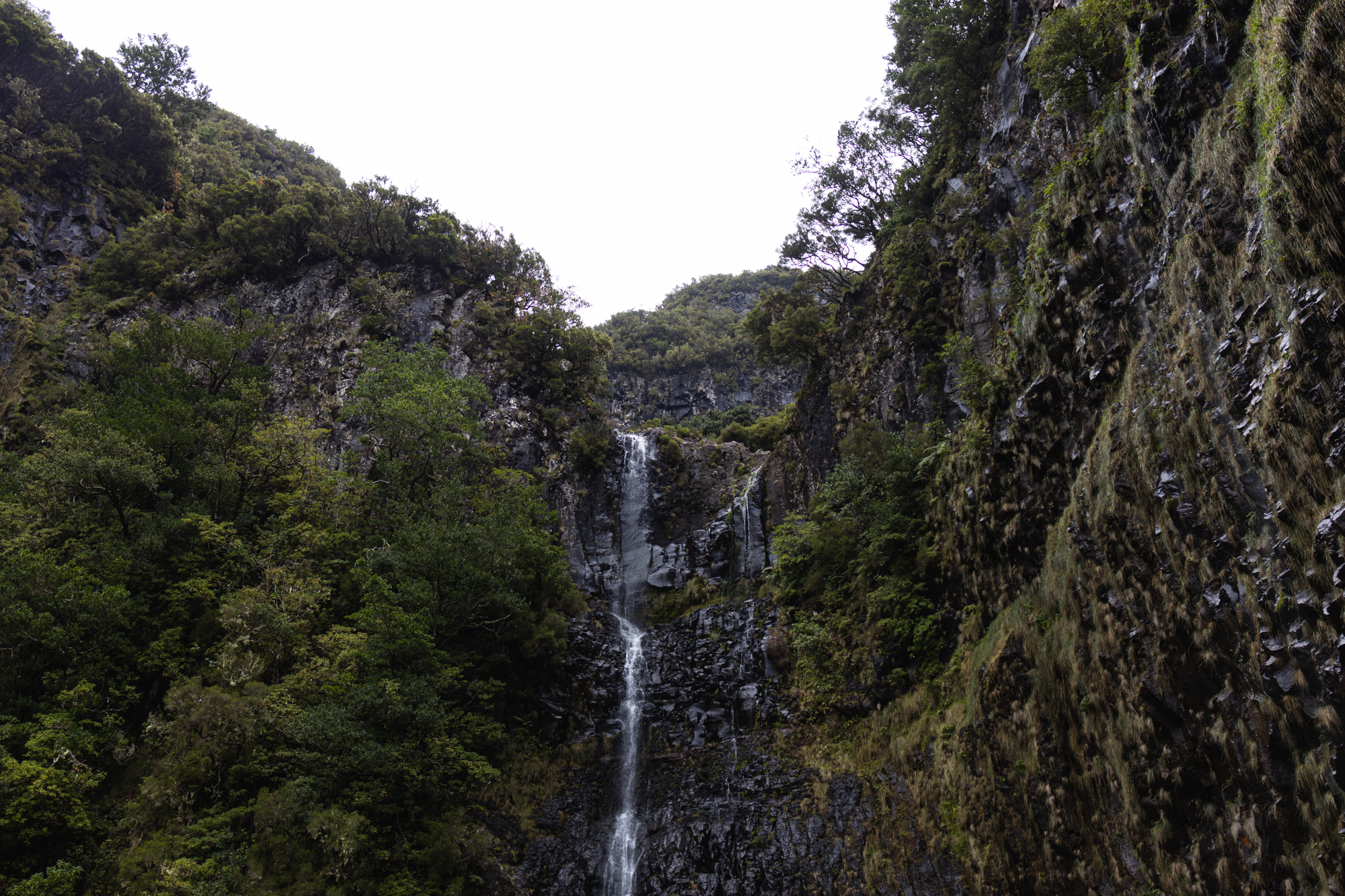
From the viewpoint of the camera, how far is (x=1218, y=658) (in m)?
5.44

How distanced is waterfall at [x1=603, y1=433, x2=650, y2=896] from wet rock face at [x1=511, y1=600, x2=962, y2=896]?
27 cm

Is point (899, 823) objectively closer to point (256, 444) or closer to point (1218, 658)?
point (1218, 658)

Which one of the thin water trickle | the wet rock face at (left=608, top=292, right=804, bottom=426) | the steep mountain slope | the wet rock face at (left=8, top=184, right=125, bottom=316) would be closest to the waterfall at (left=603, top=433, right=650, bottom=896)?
the thin water trickle

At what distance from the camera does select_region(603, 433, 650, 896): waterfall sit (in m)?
13.8

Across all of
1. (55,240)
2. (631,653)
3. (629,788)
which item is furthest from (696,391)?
(629,788)

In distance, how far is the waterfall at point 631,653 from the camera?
13.8m

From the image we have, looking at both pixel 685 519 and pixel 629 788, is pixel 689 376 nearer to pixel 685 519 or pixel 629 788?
pixel 685 519

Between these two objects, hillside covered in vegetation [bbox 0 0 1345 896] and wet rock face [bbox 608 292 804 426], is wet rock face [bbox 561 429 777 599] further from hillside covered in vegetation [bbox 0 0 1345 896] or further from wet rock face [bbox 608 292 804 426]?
wet rock face [bbox 608 292 804 426]

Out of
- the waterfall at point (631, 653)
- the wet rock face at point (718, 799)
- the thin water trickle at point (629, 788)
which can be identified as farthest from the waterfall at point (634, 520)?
the wet rock face at point (718, 799)

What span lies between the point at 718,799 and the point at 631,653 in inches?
279

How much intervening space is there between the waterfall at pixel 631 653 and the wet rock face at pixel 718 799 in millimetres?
273

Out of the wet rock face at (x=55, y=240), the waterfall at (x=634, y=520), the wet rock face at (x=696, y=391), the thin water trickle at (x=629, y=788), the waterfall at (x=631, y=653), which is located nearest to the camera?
the thin water trickle at (x=629, y=788)

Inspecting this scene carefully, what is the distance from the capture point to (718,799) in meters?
14.1

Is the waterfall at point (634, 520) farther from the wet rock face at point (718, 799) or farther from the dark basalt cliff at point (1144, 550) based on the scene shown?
the dark basalt cliff at point (1144, 550)
